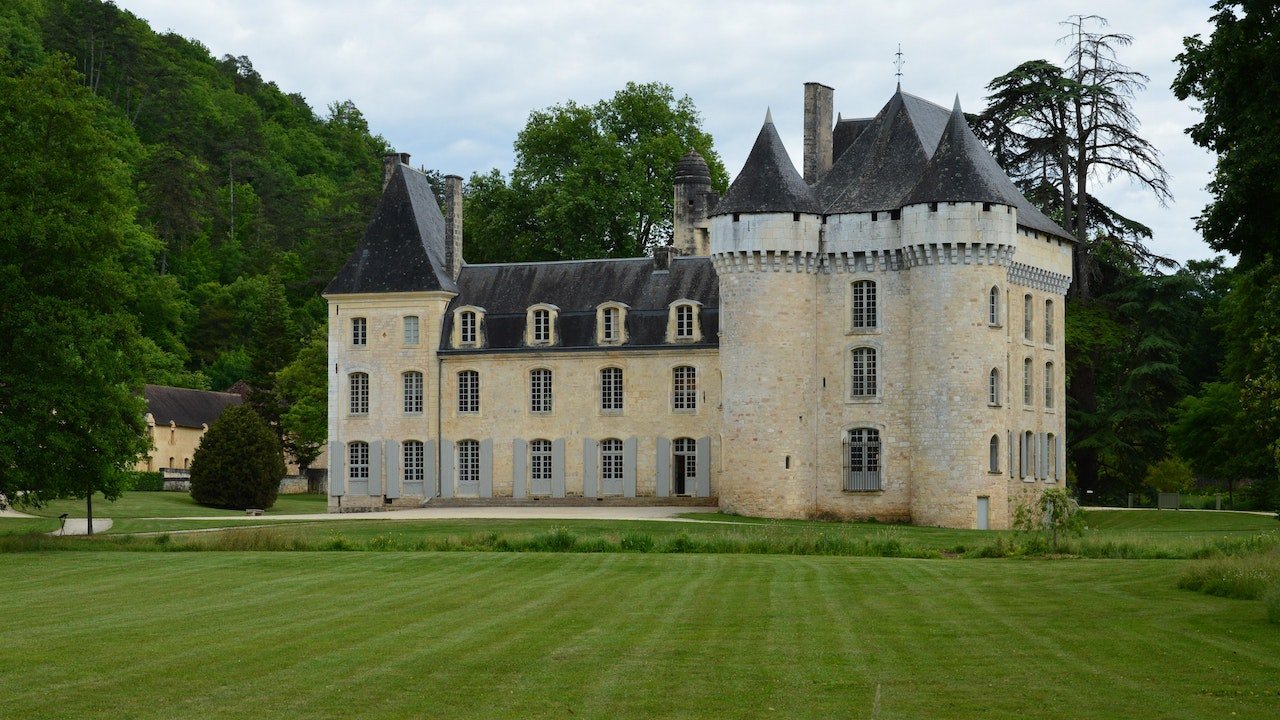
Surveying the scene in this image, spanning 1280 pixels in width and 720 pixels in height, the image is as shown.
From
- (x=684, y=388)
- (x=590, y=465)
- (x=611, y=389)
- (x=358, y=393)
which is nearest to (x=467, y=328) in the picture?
(x=358, y=393)

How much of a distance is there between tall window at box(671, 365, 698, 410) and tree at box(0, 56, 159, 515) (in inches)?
742

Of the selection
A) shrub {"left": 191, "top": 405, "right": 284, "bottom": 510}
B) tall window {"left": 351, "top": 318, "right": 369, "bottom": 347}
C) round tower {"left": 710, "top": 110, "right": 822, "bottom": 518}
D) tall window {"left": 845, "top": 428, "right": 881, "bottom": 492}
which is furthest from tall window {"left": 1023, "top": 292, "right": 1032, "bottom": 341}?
shrub {"left": 191, "top": 405, "right": 284, "bottom": 510}

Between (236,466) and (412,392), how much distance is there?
5.95 metres

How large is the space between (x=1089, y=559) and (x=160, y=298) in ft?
158

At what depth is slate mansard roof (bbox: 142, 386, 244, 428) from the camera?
70812 millimetres

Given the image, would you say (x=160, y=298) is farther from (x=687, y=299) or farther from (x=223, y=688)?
(x=223, y=688)

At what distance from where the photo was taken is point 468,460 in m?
51.1

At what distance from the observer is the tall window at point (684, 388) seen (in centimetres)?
4934

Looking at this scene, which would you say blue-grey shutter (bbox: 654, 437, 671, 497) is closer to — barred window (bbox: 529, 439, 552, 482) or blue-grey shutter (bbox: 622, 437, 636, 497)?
blue-grey shutter (bbox: 622, 437, 636, 497)

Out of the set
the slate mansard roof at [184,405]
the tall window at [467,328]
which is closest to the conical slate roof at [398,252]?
the tall window at [467,328]

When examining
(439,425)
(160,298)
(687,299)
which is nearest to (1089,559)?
(687,299)

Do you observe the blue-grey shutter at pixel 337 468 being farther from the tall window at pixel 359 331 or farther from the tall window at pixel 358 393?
the tall window at pixel 359 331

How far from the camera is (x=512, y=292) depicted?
5197 cm

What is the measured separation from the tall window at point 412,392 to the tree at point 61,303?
17.4 m
